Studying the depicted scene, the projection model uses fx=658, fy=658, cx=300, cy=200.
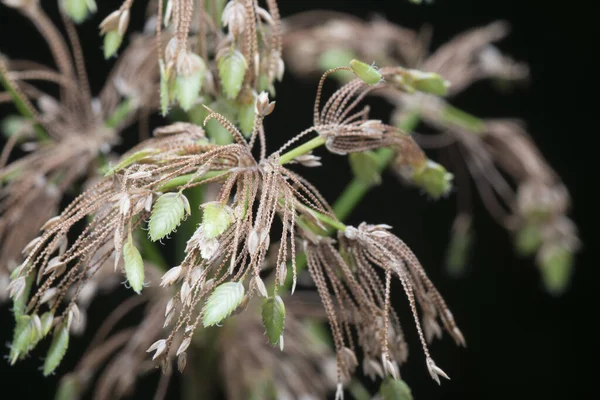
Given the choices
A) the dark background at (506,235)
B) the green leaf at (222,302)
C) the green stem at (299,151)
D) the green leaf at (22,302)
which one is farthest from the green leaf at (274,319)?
the dark background at (506,235)

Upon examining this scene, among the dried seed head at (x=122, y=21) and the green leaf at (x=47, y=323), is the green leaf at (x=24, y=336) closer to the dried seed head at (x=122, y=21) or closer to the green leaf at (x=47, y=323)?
the green leaf at (x=47, y=323)

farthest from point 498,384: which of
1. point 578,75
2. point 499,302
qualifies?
point 578,75

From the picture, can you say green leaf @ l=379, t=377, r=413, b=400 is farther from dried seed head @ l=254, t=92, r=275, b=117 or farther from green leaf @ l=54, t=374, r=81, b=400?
green leaf @ l=54, t=374, r=81, b=400

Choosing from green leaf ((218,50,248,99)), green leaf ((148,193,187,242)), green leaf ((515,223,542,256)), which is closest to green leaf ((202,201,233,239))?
green leaf ((148,193,187,242))

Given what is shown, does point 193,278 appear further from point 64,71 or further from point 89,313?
point 89,313

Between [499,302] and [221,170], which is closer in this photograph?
[221,170]

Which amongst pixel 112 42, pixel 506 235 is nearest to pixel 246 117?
pixel 112 42
